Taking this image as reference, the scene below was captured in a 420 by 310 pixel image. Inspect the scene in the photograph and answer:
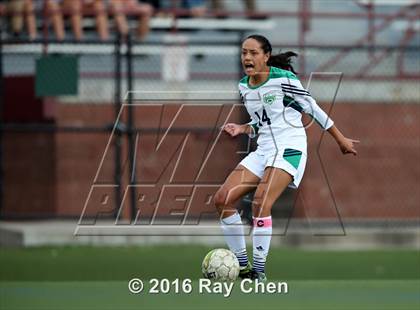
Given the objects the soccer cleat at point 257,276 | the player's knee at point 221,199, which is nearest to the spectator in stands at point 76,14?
the player's knee at point 221,199

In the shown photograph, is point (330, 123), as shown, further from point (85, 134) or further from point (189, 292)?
point (85, 134)

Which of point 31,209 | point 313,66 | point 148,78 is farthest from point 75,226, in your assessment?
point 313,66

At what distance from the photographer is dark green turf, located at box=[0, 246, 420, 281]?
1342cm

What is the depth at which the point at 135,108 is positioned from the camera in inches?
708

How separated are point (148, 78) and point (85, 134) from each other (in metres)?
1.72

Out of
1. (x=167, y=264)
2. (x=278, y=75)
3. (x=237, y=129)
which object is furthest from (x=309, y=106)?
(x=167, y=264)

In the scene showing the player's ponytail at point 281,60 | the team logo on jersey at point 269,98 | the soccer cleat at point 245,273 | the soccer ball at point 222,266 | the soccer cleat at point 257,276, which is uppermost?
the player's ponytail at point 281,60

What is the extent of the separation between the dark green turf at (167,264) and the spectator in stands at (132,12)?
4592 mm

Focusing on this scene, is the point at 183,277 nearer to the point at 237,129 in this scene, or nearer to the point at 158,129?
the point at 237,129

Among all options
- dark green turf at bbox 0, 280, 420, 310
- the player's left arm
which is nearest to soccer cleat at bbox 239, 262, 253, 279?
dark green turf at bbox 0, 280, 420, 310

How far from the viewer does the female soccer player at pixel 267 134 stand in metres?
10.6

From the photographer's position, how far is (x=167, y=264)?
14.4 m

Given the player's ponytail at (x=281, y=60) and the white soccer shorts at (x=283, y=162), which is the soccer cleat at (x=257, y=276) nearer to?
the white soccer shorts at (x=283, y=162)

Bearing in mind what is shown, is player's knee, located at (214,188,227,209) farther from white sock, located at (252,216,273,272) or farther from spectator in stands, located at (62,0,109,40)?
spectator in stands, located at (62,0,109,40)
